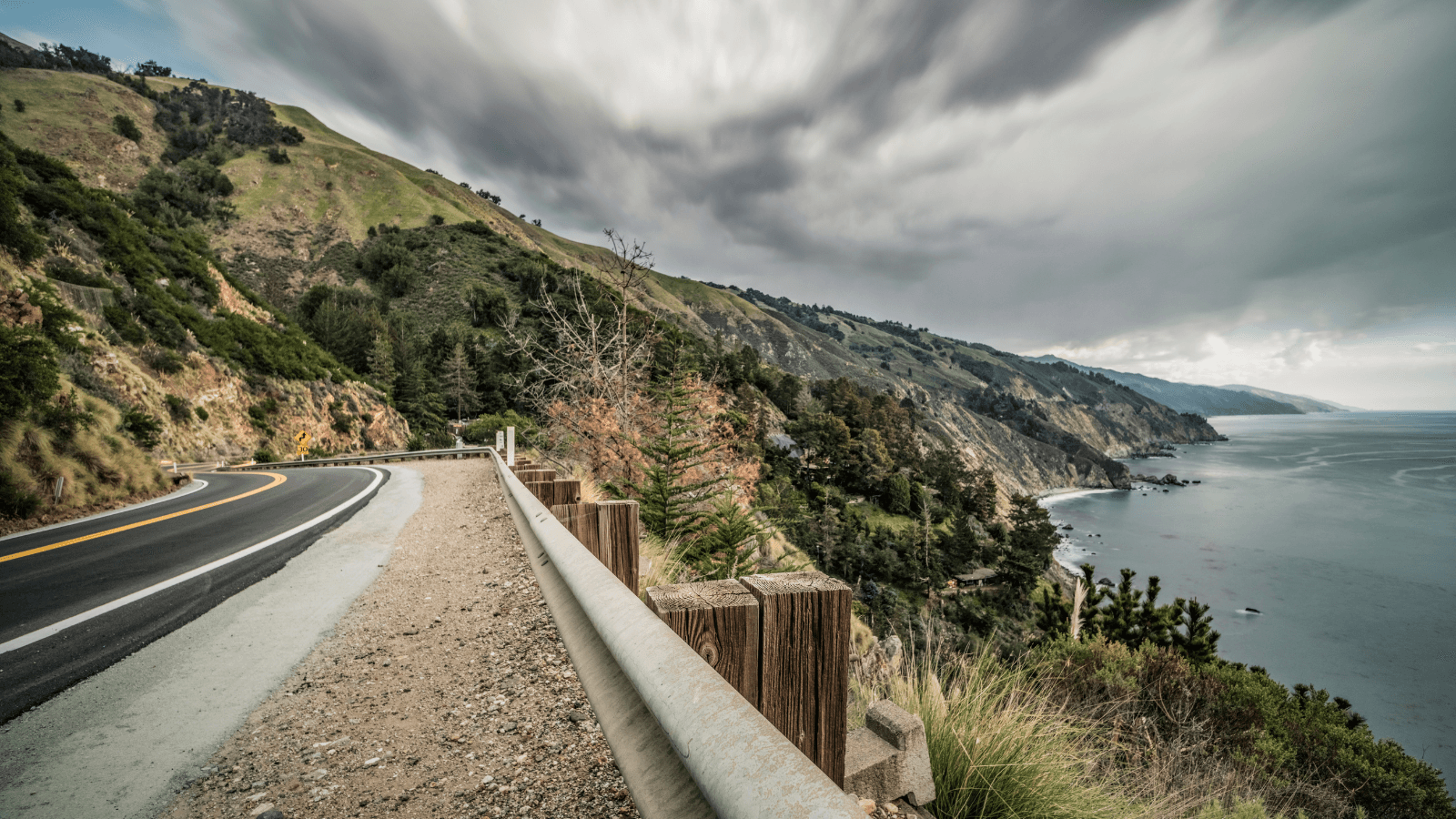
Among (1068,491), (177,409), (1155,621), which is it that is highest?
(177,409)

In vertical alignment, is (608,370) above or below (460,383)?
below

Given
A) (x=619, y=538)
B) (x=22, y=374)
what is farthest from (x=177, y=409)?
(x=619, y=538)

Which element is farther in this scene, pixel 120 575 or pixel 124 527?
pixel 124 527

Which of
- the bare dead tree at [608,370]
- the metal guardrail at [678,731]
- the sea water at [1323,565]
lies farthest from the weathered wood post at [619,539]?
the sea water at [1323,565]

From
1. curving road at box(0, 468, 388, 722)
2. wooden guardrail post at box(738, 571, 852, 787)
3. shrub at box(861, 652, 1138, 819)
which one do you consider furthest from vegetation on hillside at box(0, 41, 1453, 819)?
curving road at box(0, 468, 388, 722)

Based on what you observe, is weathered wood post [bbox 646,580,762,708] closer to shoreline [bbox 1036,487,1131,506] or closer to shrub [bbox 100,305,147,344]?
shrub [bbox 100,305,147,344]

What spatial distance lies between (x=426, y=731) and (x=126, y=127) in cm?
13105

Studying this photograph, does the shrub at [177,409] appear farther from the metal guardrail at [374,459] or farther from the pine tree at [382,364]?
the pine tree at [382,364]

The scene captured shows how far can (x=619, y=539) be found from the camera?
2186 mm

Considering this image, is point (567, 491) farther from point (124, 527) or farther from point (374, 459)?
point (374, 459)

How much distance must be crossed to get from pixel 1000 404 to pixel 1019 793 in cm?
16311

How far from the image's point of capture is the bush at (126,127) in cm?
8048

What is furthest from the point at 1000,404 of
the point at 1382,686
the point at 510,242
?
the point at 510,242

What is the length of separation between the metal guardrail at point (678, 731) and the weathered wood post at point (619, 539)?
47 centimetres
